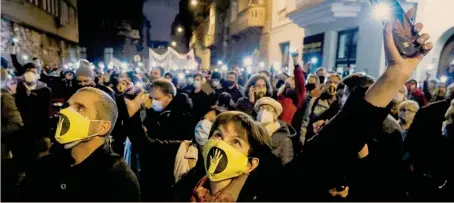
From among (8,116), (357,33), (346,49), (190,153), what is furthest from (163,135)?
(346,49)

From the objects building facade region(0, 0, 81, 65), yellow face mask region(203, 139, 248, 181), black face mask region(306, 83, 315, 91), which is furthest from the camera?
building facade region(0, 0, 81, 65)

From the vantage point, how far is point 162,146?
3.64m

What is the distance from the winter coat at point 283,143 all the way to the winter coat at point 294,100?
62.7 inches

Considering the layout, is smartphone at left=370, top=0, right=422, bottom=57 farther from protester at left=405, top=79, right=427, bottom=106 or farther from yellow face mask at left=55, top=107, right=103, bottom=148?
protester at left=405, top=79, right=427, bottom=106

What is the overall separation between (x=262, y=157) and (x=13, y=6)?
595 inches

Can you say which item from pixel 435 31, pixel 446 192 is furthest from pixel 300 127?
A: pixel 435 31

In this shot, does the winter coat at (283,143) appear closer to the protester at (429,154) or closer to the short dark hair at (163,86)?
the protester at (429,154)

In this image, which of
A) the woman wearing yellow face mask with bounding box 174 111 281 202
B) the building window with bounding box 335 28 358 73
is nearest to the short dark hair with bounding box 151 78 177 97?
the woman wearing yellow face mask with bounding box 174 111 281 202

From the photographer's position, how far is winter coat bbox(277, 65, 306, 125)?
5.00 m

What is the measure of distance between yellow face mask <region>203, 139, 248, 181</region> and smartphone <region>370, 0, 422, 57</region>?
97 centimetres

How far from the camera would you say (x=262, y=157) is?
1.95 m

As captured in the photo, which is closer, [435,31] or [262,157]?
[262,157]

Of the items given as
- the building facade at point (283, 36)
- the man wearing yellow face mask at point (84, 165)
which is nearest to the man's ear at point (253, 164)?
the man wearing yellow face mask at point (84, 165)

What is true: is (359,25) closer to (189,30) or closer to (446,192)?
(446,192)
